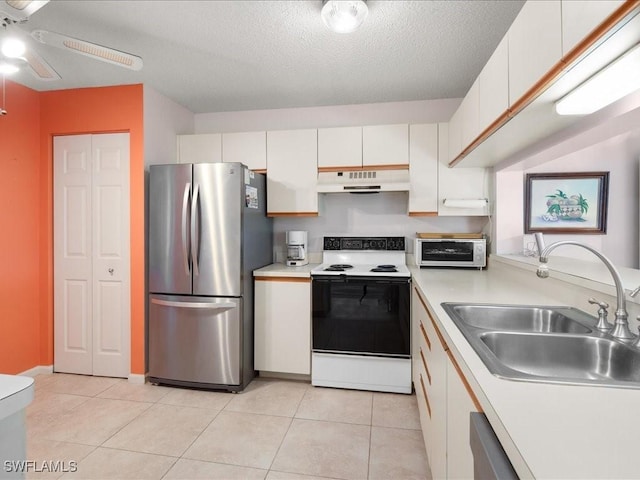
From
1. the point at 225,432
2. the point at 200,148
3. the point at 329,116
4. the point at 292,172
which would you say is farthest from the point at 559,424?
the point at 200,148

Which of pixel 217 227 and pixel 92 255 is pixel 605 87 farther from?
pixel 92 255

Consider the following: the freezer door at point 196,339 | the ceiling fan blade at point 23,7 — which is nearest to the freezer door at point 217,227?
the freezer door at point 196,339

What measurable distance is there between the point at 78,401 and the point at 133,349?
0.49m

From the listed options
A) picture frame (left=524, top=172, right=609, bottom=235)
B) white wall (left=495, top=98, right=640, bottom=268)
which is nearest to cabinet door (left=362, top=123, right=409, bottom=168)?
white wall (left=495, top=98, right=640, bottom=268)

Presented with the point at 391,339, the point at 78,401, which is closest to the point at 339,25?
the point at 391,339

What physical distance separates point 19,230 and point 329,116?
9.48 ft

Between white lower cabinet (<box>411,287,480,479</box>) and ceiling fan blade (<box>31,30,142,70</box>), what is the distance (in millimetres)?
2074

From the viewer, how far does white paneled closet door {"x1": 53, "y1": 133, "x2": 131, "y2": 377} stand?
2914mm

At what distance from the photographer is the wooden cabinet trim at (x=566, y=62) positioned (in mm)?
811

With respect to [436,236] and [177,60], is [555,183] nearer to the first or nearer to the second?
[436,236]

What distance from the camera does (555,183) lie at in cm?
240

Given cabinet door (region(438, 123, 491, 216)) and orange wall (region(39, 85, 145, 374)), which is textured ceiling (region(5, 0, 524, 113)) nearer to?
orange wall (region(39, 85, 145, 374))

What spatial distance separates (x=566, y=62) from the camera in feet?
3.42

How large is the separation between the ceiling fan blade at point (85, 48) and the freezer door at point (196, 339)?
1658 mm
